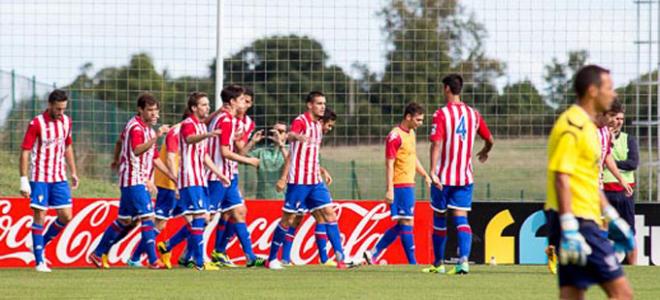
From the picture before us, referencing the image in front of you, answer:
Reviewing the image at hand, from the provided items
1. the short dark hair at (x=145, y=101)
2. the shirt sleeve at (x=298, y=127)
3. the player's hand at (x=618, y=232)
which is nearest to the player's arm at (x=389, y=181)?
the shirt sleeve at (x=298, y=127)

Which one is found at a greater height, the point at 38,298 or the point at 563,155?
the point at 563,155

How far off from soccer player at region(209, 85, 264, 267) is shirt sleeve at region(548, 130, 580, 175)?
28.2ft

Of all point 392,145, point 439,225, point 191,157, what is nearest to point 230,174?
point 191,157

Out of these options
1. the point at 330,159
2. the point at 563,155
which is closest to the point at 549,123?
the point at 330,159

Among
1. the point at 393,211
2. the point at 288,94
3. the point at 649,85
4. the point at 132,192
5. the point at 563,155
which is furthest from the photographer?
the point at 288,94

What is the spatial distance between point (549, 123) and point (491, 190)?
180 centimetres

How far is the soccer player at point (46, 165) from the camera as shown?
51.3 feet

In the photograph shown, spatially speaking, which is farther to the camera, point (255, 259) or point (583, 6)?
point (583, 6)

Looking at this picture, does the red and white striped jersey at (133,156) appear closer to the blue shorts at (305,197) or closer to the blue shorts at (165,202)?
the blue shorts at (165,202)

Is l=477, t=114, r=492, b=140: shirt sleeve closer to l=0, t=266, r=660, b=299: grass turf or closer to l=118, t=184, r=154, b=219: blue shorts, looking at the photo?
l=0, t=266, r=660, b=299: grass turf

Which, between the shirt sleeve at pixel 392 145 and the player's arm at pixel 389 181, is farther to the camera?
the shirt sleeve at pixel 392 145

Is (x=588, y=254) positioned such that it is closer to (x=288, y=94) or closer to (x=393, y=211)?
(x=393, y=211)

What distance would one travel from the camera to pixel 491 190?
73.9 ft

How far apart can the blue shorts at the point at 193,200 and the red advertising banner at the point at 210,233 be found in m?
2.56
